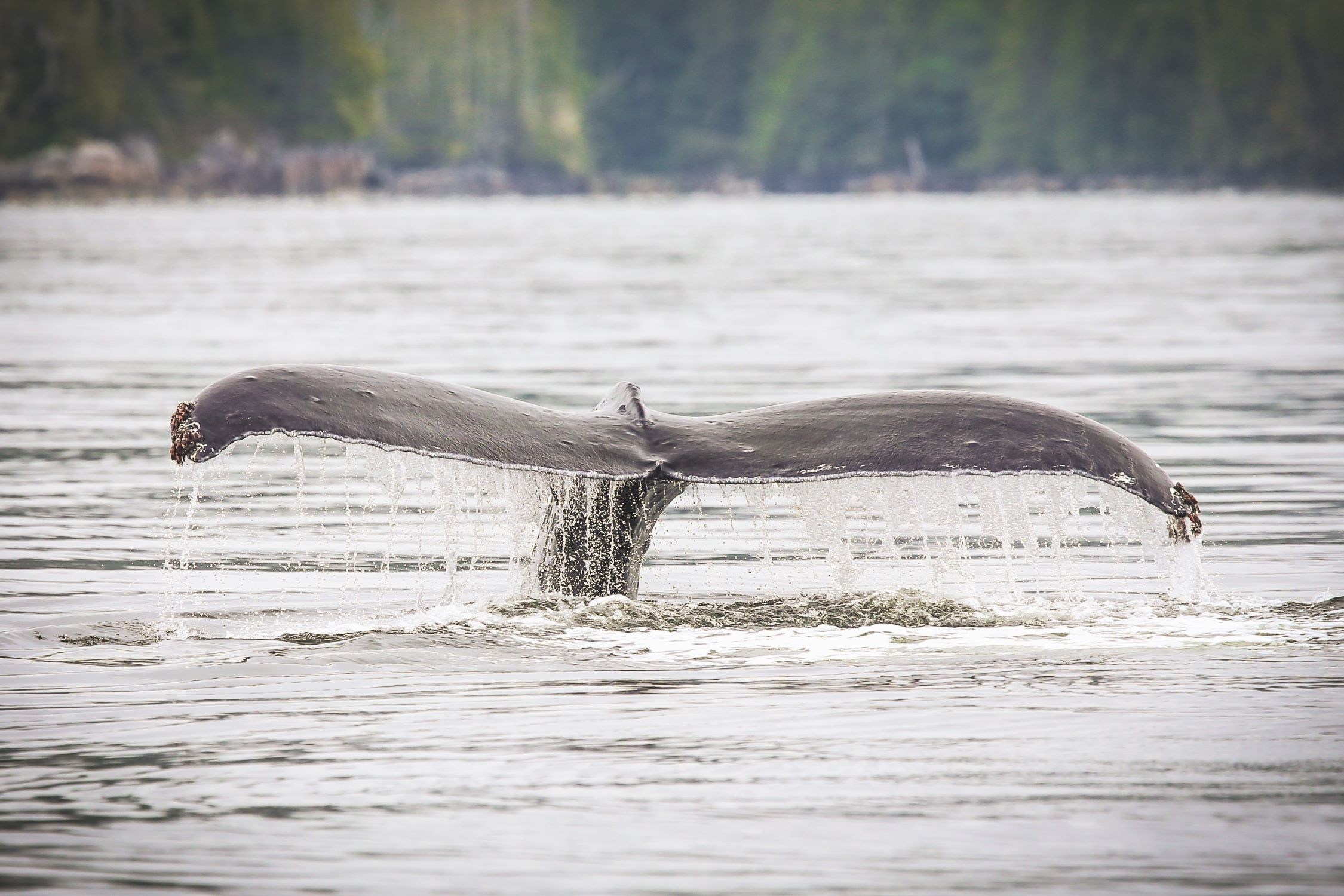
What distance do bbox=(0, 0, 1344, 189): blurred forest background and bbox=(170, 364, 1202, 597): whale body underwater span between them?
3327 inches

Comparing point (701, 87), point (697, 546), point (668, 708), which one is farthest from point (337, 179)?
point (668, 708)

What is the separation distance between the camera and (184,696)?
6.48 m

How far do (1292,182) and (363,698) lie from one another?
106814 mm

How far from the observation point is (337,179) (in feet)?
347

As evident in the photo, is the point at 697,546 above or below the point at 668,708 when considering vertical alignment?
above

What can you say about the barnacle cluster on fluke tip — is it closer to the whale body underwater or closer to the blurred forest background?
the whale body underwater

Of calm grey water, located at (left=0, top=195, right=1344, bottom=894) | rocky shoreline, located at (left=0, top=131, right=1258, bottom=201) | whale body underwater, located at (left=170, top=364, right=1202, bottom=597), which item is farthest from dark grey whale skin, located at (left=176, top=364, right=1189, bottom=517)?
rocky shoreline, located at (left=0, top=131, right=1258, bottom=201)

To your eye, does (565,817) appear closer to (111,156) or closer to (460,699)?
(460,699)

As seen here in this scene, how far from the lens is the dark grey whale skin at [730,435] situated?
5.94 metres

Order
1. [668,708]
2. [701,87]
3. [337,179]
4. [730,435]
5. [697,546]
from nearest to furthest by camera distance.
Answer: [668,708], [730,435], [697,546], [337,179], [701,87]

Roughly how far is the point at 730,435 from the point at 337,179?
102 metres

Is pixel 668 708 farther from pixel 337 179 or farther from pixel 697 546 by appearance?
pixel 337 179

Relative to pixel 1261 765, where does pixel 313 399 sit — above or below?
above

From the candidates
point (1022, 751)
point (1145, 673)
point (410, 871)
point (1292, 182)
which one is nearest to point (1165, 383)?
point (1145, 673)
